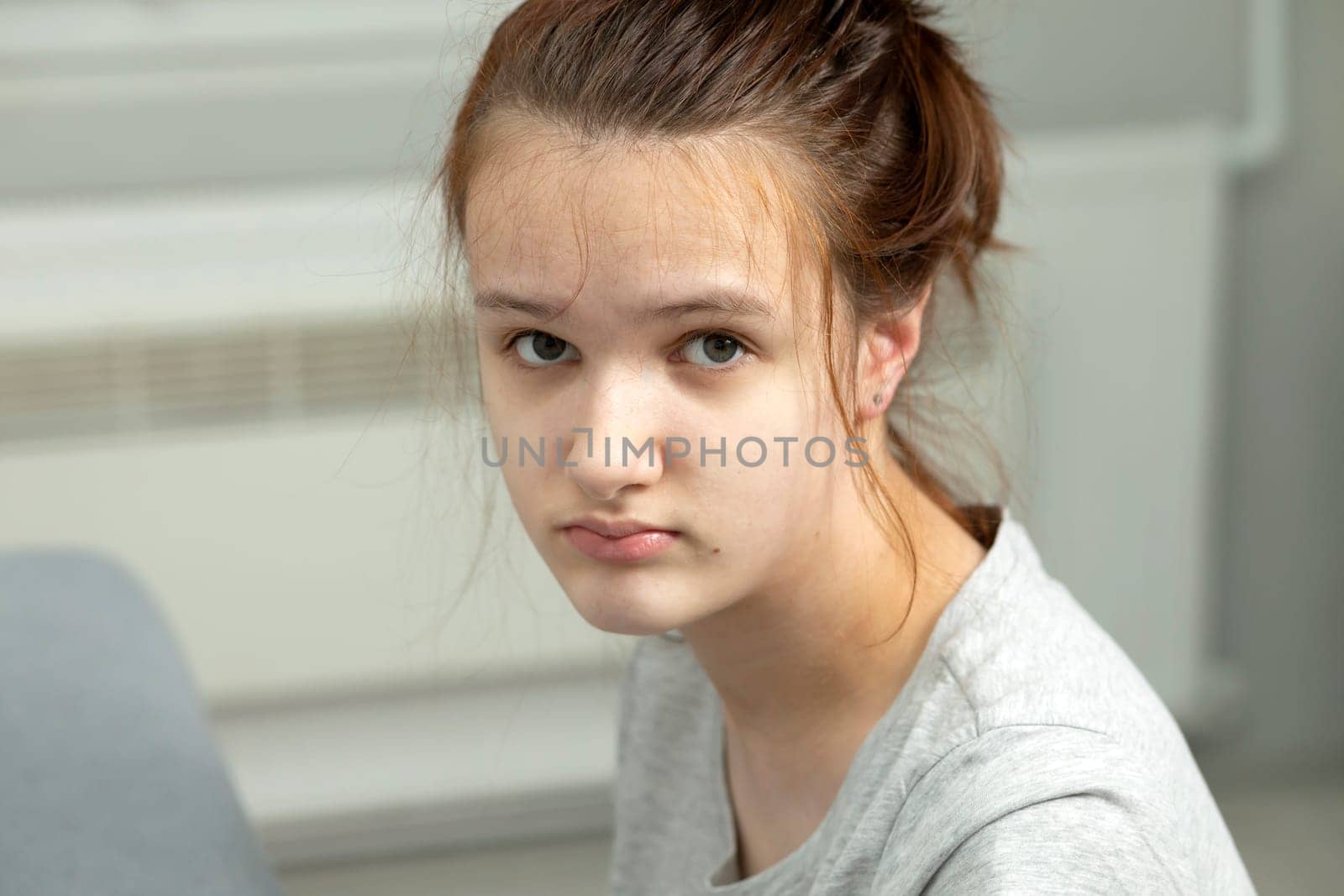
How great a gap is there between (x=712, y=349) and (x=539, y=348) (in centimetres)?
10

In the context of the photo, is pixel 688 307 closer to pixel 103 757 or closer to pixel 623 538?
pixel 623 538

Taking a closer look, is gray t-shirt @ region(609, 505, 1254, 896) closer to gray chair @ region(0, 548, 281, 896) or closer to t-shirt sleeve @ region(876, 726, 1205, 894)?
t-shirt sleeve @ region(876, 726, 1205, 894)

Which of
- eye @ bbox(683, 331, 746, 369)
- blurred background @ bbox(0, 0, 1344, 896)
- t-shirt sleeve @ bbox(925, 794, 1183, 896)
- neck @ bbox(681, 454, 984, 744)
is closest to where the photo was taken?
t-shirt sleeve @ bbox(925, 794, 1183, 896)

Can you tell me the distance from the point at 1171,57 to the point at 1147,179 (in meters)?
0.23

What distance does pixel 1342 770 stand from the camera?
7.73 ft

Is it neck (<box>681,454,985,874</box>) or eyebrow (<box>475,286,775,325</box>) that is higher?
eyebrow (<box>475,286,775,325</box>)

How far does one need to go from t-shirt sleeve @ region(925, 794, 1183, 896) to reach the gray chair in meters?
0.50

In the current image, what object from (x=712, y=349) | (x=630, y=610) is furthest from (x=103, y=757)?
(x=712, y=349)

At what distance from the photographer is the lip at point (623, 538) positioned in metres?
0.81

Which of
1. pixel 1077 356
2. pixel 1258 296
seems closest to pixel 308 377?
pixel 1077 356

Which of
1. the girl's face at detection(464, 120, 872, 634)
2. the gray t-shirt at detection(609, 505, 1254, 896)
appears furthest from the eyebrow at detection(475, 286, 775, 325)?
the gray t-shirt at detection(609, 505, 1254, 896)

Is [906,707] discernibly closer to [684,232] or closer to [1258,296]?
[684,232]

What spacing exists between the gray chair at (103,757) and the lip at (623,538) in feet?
1.19

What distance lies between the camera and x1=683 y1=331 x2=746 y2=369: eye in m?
0.79
